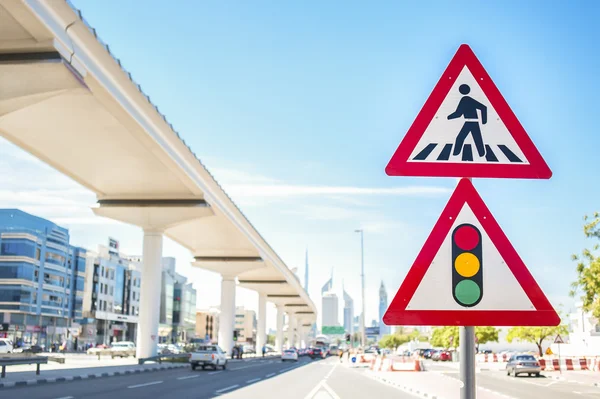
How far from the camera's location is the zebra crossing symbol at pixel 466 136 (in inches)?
129

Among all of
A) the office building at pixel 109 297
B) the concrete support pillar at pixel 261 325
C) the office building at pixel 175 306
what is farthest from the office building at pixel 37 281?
the office building at pixel 175 306

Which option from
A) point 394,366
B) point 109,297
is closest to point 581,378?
point 394,366

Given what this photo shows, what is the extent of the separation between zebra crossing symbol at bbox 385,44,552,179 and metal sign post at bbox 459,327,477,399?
82cm

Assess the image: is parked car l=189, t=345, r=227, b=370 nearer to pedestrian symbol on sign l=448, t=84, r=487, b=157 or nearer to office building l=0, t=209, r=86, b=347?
pedestrian symbol on sign l=448, t=84, r=487, b=157

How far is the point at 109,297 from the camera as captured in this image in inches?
4107

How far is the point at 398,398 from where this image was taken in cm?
1959

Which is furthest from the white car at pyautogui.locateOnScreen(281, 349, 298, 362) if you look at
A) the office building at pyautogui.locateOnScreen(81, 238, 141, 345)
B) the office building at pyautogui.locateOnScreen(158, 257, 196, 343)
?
the office building at pyautogui.locateOnScreen(158, 257, 196, 343)

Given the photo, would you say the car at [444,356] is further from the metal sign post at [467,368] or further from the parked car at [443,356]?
the metal sign post at [467,368]

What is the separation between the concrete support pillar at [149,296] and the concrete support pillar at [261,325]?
53310 millimetres

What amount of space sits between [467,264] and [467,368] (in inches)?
19.8

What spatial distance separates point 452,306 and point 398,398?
17.5 m

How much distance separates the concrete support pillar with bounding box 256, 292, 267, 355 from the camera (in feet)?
317

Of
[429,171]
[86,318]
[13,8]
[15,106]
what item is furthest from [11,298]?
[429,171]

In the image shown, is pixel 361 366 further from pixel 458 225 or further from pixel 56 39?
pixel 458 225
